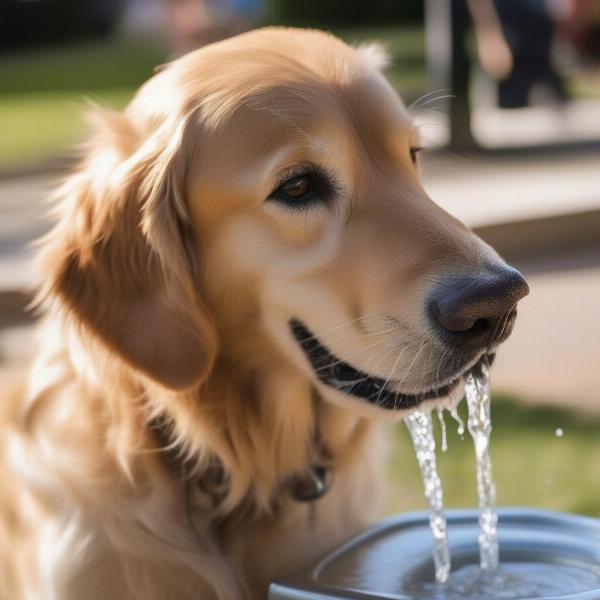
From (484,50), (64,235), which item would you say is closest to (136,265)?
(64,235)

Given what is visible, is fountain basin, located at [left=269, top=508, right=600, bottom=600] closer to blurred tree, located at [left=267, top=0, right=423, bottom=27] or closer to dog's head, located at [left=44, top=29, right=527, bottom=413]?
dog's head, located at [left=44, top=29, right=527, bottom=413]

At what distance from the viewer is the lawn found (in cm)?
1536

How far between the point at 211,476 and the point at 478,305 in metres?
0.83

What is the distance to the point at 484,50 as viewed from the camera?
12.1 m

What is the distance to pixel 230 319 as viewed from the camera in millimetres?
2795

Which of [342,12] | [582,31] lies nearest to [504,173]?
[582,31]

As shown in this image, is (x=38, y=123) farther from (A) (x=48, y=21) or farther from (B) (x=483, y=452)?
(B) (x=483, y=452)

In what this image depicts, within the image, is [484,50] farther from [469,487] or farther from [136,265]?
[136,265]

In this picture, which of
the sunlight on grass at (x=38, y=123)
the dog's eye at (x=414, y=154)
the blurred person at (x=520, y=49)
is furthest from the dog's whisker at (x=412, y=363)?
the blurred person at (x=520, y=49)

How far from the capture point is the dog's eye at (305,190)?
8.85 feet

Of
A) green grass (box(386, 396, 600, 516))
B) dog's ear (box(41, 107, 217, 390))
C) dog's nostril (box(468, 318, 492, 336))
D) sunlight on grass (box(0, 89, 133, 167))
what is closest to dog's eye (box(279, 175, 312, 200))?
dog's ear (box(41, 107, 217, 390))

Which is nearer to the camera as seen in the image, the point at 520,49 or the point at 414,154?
the point at 414,154

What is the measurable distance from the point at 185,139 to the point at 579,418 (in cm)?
290

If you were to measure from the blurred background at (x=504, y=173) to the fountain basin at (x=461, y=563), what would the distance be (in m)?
1.07
